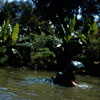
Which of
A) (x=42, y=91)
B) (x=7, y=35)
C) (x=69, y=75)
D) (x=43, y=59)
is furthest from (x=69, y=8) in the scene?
(x=42, y=91)

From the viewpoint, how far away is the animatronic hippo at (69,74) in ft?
22.9

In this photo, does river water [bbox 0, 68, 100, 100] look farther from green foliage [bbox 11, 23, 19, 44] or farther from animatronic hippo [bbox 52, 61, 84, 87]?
green foliage [bbox 11, 23, 19, 44]

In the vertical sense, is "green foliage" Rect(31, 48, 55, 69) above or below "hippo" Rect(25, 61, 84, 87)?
above

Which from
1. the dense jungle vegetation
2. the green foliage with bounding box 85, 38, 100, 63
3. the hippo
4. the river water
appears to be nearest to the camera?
the river water

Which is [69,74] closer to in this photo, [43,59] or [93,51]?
[93,51]

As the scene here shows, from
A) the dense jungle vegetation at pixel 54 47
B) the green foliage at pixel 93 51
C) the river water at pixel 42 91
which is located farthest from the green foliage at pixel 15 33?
the river water at pixel 42 91

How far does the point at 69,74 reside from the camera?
7227 mm

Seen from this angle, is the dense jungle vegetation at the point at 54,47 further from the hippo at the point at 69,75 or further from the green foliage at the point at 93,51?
the hippo at the point at 69,75

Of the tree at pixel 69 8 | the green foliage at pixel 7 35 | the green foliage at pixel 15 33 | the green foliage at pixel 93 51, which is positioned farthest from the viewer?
the tree at pixel 69 8

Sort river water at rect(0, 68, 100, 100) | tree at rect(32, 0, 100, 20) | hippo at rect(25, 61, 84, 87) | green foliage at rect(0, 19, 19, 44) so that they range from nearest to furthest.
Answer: river water at rect(0, 68, 100, 100) → hippo at rect(25, 61, 84, 87) → green foliage at rect(0, 19, 19, 44) → tree at rect(32, 0, 100, 20)

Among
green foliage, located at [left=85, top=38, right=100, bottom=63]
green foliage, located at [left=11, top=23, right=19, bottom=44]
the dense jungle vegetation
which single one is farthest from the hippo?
green foliage, located at [left=11, top=23, right=19, bottom=44]

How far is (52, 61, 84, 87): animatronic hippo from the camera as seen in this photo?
6.99 m

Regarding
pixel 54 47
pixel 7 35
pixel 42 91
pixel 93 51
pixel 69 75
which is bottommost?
pixel 42 91

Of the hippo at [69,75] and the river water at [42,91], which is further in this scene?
the hippo at [69,75]
